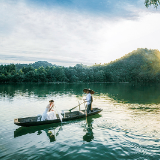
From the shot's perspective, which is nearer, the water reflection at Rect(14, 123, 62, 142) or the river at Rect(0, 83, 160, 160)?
the river at Rect(0, 83, 160, 160)

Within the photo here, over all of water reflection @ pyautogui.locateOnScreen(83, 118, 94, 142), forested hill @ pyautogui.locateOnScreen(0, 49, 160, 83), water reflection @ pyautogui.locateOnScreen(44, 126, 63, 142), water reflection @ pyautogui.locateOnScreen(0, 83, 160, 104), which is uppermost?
forested hill @ pyautogui.locateOnScreen(0, 49, 160, 83)

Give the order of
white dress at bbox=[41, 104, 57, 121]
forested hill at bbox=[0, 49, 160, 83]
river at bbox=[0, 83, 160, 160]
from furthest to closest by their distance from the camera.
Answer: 1. forested hill at bbox=[0, 49, 160, 83]
2. white dress at bbox=[41, 104, 57, 121]
3. river at bbox=[0, 83, 160, 160]

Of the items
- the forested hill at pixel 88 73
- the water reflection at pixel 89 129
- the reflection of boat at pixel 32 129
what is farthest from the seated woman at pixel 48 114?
the forested hill at pixel 88 73

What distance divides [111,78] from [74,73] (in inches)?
1418

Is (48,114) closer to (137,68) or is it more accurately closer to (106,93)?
(106,93)

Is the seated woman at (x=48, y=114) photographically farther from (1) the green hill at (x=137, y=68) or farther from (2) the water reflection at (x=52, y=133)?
(1) the green hill at (x=137, y=68)

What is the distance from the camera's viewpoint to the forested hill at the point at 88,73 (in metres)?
113

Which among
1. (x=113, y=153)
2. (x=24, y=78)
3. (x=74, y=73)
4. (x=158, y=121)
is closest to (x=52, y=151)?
(x=113, y=153)

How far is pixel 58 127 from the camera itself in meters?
13.4

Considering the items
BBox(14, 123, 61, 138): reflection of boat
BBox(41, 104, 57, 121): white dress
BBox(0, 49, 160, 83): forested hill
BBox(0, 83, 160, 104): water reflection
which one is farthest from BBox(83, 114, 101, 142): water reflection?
BBox(0, 49, 160, 83): forested hill

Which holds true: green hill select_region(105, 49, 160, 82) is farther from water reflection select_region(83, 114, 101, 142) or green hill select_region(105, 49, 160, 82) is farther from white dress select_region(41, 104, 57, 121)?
white dress select_region(41, 104, 57, 121)

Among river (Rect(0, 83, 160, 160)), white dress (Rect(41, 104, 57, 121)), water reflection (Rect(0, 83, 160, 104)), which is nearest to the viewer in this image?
river (Rect(0, 83, 160, 160))

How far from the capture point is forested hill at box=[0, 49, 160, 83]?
113 metres

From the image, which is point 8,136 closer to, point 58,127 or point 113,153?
point 58,127
